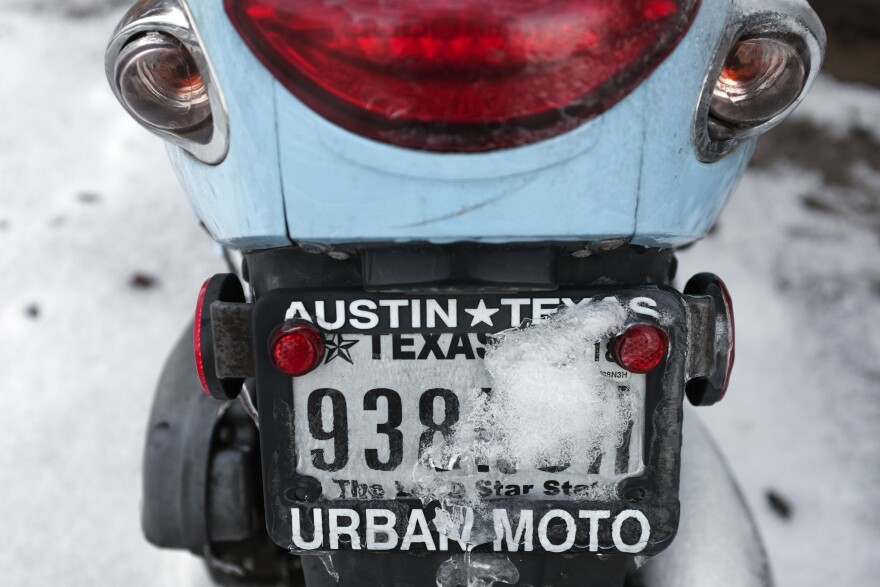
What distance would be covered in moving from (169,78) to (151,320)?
1521 mm

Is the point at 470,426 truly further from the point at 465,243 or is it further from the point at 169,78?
the point at 169,78

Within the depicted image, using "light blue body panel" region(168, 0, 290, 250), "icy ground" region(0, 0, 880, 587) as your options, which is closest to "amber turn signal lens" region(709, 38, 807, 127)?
"light blue body panel" region(168, 0, 290, 250)

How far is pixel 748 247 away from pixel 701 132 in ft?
6.15

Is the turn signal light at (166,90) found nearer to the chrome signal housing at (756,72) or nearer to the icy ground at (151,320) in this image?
the chrome signal housing at (756,72)

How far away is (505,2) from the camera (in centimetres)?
80

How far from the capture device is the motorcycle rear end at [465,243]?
84 centimetres

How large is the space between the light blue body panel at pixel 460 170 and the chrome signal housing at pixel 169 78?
0.9 inches

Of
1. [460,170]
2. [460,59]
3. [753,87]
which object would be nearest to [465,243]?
[460,170]

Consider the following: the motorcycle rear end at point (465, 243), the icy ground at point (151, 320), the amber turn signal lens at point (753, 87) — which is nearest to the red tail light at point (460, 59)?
the motorcycle rear end at point (465, 243)

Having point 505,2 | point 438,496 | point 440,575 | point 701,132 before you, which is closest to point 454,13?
point 505,2

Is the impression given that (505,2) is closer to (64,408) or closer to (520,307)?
(520,307)

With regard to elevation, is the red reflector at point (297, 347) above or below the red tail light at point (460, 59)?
below

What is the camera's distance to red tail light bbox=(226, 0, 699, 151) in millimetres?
809

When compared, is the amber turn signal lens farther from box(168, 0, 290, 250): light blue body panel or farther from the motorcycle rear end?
box(168, 0, 290, 250): light blue body panel
